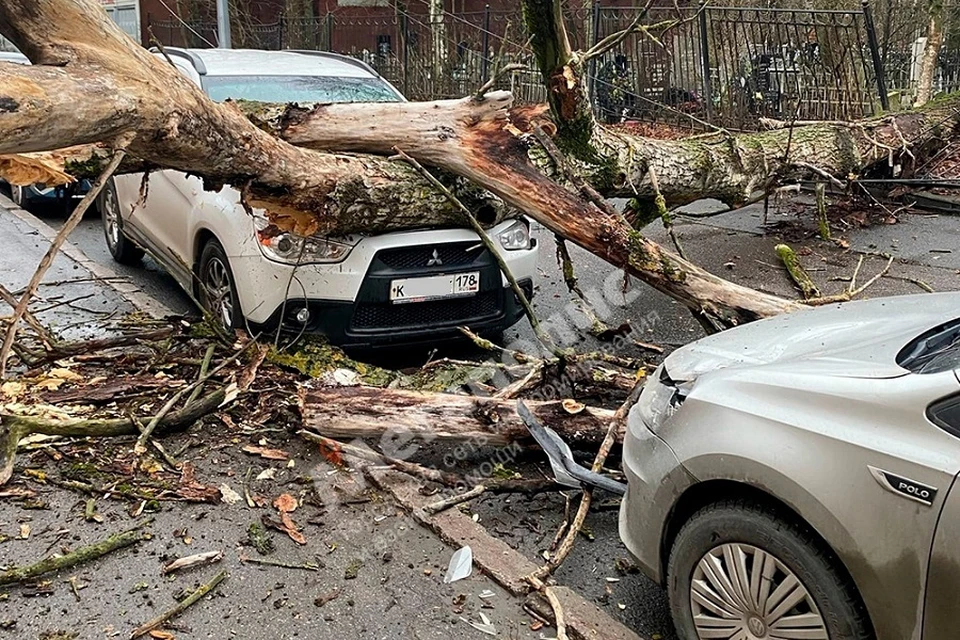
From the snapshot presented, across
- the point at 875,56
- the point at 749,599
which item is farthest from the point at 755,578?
the point at 875,56

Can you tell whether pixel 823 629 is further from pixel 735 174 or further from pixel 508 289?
pixel 735 174

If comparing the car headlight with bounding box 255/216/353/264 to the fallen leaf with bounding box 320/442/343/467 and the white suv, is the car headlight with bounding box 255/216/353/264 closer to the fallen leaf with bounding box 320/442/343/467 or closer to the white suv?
the white suv

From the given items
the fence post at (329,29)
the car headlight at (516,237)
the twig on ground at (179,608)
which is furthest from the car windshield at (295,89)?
the fence post at (329,29)

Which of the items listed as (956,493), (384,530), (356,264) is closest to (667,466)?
(956,493)

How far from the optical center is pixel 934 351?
246cm

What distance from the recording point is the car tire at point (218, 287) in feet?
17.2

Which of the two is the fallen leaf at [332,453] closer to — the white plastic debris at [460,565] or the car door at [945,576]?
the white plastic debris at [460,565]

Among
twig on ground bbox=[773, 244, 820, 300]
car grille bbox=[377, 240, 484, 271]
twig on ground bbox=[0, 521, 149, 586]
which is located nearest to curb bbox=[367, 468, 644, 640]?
twig on ground bbox=[0, 521, 149, 586]

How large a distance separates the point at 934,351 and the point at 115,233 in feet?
23.0

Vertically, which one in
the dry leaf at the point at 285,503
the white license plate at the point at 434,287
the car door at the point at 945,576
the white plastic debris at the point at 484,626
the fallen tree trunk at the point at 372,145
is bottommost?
the white plastic debris at the point at 484,626

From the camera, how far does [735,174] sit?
23.2 feet

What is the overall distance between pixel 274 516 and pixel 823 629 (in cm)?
224

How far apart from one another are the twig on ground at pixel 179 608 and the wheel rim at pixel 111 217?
5.02 metres

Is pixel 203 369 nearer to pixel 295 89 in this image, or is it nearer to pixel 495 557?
pixel 495 557
